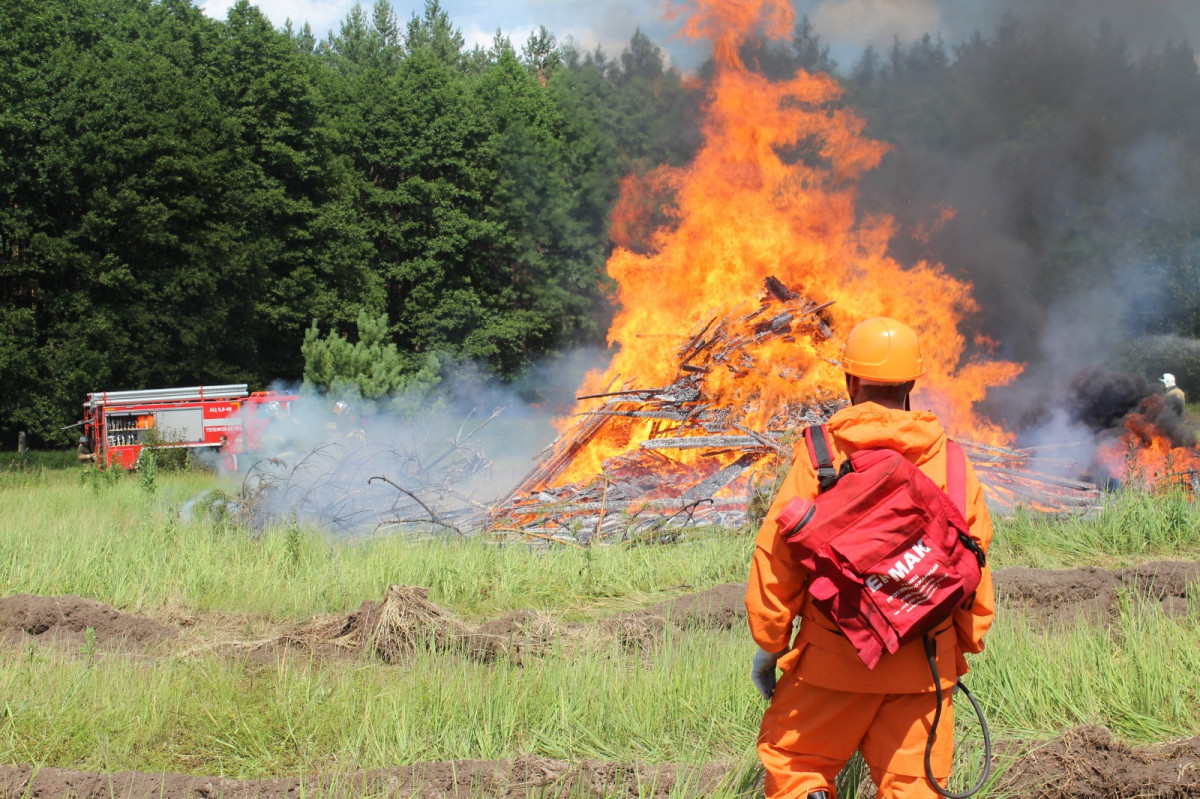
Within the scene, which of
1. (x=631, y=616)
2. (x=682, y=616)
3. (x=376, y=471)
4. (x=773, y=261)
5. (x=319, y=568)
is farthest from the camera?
(x=773, y=261)

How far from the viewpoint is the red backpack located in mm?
2715

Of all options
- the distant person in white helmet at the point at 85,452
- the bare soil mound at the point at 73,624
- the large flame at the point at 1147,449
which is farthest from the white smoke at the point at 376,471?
the large flame at the point at 1147,449

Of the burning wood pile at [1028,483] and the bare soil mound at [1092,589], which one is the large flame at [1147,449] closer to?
the burning wood pile at [1028,483]

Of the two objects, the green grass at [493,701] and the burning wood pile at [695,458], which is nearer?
the green grass at [493,701]

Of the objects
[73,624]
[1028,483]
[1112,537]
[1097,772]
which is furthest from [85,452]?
[1097,772]

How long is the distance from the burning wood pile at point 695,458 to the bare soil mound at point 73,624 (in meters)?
3.81

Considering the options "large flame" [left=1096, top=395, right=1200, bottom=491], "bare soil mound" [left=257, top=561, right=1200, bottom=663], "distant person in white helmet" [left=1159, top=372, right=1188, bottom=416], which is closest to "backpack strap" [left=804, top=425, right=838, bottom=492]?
"bare soil mound" [left=257, top=561, right=1200, bottom=663]

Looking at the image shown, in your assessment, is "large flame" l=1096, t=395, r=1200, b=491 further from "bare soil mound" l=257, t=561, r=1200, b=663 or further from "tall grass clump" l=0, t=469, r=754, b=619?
"tall grass clump" l=0, t=469, r=754, b=619

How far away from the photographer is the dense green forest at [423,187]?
15562mm

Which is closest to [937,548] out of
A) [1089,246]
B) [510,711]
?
[510,711]

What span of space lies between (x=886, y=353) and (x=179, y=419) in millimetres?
19047

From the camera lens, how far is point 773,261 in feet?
44.3

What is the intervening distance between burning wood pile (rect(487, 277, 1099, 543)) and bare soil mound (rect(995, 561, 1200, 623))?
279 cm

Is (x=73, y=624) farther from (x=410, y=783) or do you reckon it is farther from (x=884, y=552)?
(x=884, y=552)
